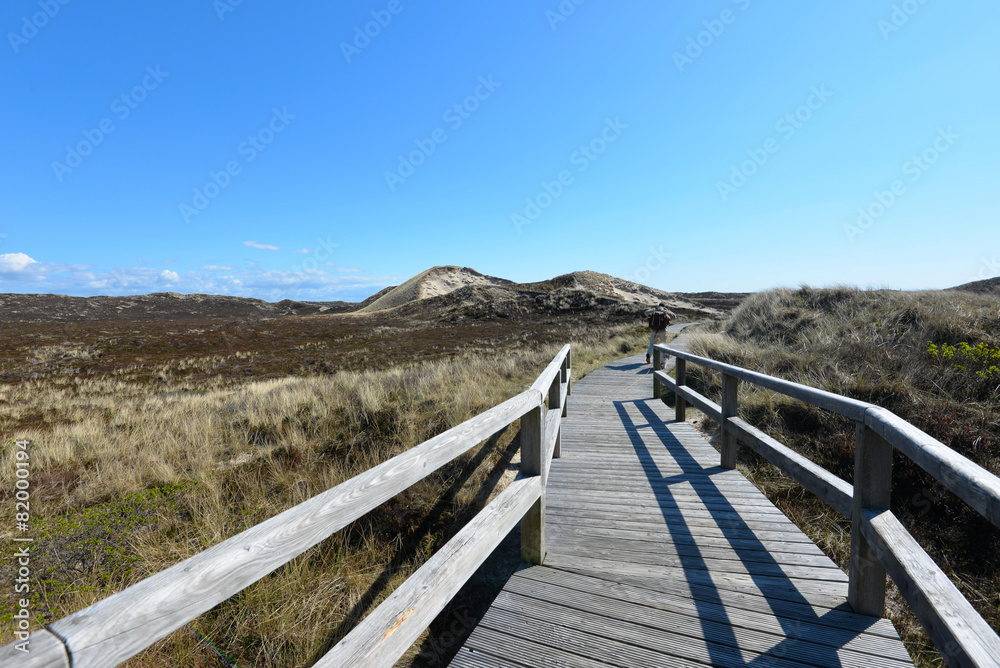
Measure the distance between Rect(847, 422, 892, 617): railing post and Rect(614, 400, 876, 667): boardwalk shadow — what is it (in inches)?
4.1

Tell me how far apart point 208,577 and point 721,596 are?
2.82 meters

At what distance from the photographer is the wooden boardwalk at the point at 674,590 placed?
2246mm

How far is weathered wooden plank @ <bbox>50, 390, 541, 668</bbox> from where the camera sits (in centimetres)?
84

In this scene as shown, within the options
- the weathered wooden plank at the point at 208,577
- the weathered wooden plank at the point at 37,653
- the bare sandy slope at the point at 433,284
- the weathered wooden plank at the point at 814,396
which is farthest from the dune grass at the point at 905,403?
the bare sandy slope at the point at 433,284

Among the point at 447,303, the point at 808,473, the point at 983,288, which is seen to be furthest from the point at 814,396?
the point at 447,303

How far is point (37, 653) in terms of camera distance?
76 centimetres

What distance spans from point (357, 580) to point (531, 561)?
50.9 inches

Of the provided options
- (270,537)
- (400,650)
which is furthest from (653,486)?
(270,537)

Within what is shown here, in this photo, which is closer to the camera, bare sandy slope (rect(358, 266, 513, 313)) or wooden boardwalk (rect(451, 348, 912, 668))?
wooden boardwalk (rect(451, 348, 912, 668))

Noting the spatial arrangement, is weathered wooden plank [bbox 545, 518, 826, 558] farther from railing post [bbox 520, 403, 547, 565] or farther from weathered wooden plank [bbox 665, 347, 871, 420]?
weathered wooden plank [bbox 665, 347, 871, 420]

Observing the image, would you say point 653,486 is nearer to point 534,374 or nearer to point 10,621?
point 10,621

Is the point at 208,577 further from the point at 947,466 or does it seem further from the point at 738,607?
the point at 738,607

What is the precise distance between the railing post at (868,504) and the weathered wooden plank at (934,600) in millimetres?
106

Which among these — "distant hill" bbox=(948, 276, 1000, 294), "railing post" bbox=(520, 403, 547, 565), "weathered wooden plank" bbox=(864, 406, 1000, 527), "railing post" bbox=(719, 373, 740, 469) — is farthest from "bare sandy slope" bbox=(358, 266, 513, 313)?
"weathered wooden plank" bbox=(864, 406, 1000, 527)
